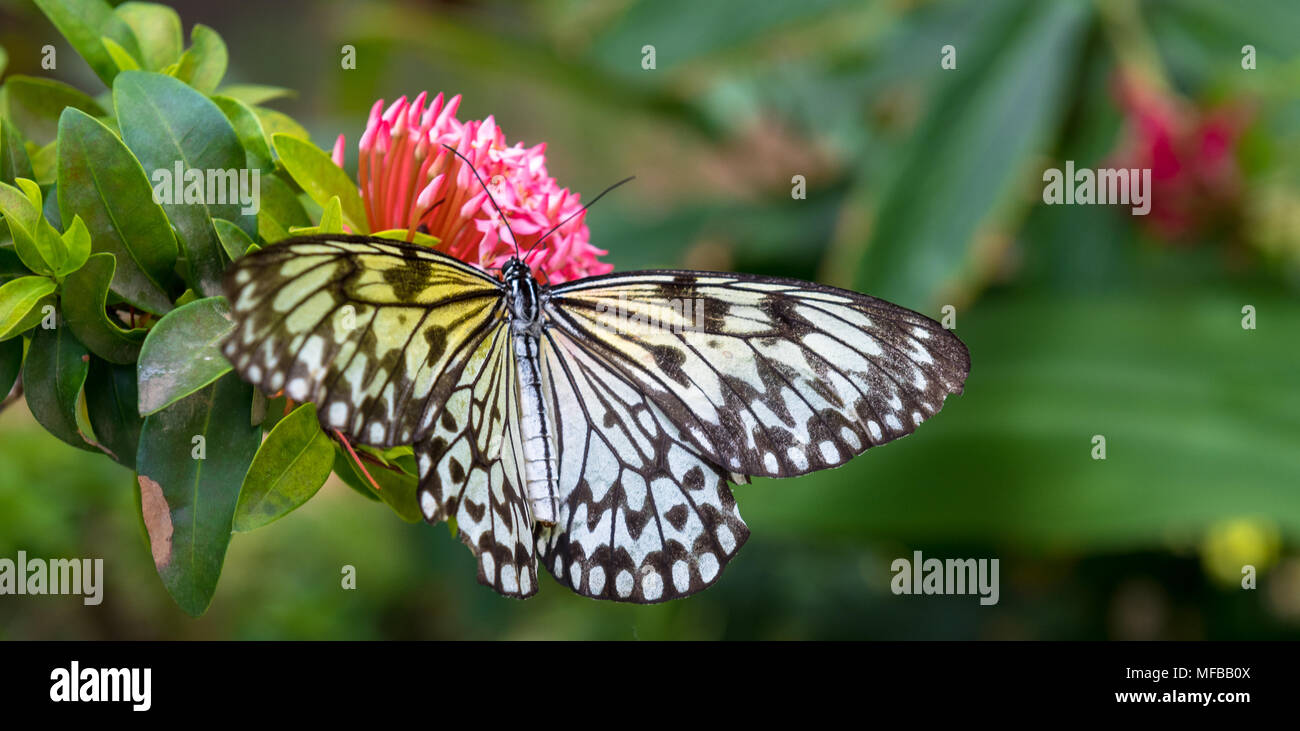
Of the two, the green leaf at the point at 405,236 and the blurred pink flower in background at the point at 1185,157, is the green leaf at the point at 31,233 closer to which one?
the green leaf at the point at 405,236

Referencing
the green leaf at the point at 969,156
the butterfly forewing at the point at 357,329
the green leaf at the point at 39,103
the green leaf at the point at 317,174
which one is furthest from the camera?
the green leaf at the point at 969,156

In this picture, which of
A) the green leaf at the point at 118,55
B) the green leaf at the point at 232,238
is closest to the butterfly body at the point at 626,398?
the green leaf at the point at 232,238

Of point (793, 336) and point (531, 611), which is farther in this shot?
point (531, 611)

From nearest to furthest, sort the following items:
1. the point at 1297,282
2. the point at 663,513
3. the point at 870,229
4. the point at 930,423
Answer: the point at 663,513
the point at 870,229
the point at 930,423
the point at 1297,282

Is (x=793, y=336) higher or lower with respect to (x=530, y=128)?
lower

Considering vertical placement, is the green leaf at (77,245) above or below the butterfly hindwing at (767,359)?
above

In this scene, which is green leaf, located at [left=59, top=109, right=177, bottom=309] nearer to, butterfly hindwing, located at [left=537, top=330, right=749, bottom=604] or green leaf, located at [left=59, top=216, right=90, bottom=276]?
green leaf, located at [left=59, top=216, right=90, bottom=276]

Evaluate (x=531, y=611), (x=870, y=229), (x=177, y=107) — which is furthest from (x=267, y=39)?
(x=177, y=107)

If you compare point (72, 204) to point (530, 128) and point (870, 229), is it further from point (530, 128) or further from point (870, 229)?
point (530, 128)
